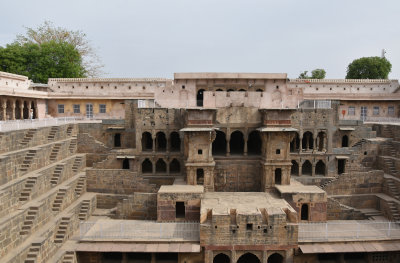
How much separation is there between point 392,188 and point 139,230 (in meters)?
17.1

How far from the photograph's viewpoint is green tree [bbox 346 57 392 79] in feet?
153

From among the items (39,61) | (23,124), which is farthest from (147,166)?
(39,61)

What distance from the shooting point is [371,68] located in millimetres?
46781

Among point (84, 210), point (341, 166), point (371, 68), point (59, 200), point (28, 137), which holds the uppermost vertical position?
point (371, 68)

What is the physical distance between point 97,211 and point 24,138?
662 centimetres

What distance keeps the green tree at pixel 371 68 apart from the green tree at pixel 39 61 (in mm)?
42139

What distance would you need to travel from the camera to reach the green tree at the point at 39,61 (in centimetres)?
3628

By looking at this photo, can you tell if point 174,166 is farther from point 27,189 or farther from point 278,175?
point 27,189

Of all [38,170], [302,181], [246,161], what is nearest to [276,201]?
[246,161]

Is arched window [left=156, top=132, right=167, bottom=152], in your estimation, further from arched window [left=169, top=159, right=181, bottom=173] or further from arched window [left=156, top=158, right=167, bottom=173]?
arched window [left=169, top=159, right=181, bottom=173]

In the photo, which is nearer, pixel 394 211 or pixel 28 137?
pixel 28 137

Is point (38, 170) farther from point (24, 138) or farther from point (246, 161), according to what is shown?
point (246, 161)

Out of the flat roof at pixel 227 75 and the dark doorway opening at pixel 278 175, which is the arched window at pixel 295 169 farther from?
the flat roof at pixel 227 75

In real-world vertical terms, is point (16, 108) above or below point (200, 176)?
above
